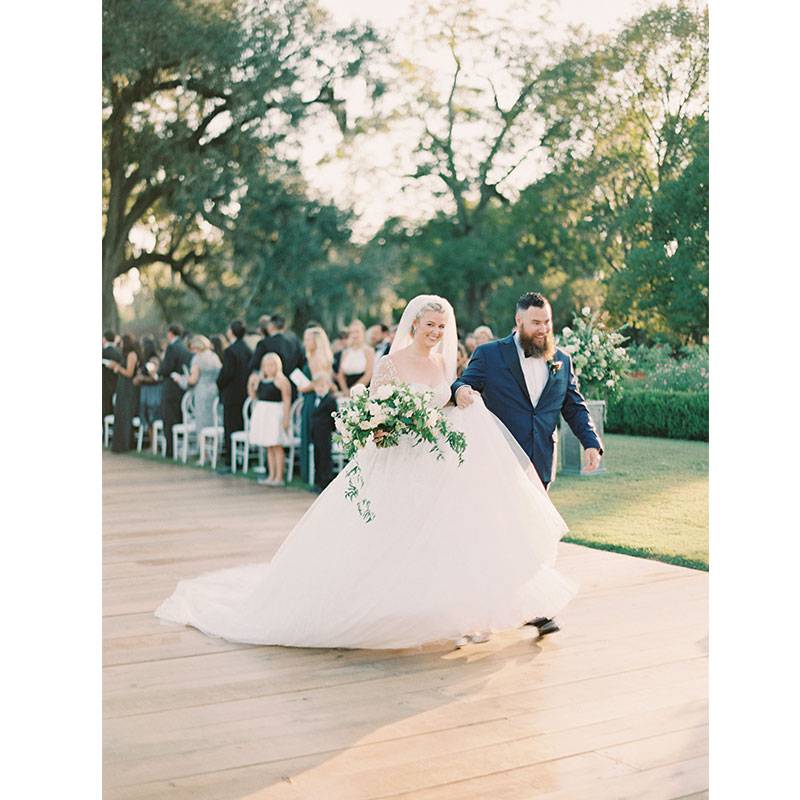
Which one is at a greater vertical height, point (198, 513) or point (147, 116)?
point (147, 116)

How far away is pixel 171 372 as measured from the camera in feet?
42.4

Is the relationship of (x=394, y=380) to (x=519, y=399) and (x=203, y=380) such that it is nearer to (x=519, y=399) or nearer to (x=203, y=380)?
(x=519, y=399)

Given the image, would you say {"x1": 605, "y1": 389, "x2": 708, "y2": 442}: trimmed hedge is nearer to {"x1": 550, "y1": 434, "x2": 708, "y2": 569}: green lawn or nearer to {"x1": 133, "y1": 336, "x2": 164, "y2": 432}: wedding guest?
{"x1": 550, "y1": 434, "x2": 708, "y2": 569}: green lawn

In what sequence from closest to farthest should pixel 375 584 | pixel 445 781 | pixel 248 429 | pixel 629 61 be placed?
pixel 445 781 → pixel 375 584 → pixel 248 429 → pixel 629 61

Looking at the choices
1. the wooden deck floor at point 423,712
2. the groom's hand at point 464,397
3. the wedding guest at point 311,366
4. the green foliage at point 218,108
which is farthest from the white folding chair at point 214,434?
the green foliage at point 218,108

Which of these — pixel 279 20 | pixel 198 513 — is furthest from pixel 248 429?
pixel 279 20

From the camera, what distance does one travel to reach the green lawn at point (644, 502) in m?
7.44

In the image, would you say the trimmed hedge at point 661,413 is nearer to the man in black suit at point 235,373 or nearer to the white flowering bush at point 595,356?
the white flowering bush at point 595,356

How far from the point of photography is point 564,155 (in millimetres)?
18109

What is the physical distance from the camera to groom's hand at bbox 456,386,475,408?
5086 millimetres

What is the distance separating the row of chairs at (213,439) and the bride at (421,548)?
15.2 ft

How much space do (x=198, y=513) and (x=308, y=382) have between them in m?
1.75

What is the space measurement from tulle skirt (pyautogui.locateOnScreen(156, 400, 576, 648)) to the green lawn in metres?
2.23
